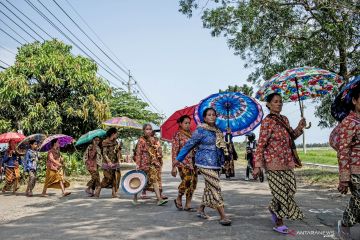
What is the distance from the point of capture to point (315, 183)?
13047 mm

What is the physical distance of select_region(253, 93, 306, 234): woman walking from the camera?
17.5 ft

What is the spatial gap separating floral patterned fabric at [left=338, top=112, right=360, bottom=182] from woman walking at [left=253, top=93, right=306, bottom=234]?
1.10m

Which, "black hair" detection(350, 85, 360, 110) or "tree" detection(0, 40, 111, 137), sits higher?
"tree" detection(0, 40, 111, 137)

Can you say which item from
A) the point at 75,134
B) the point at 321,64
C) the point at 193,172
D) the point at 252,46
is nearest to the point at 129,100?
the point at 75,134

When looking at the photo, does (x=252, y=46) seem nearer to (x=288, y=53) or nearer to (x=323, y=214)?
(x=288, y=53)

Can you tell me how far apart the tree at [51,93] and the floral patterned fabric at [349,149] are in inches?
588

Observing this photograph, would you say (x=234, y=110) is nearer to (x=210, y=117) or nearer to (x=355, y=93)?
(x=210, y=117)

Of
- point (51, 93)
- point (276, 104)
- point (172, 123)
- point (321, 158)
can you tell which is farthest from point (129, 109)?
point (276, 104)

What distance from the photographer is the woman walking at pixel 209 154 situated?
615 cm

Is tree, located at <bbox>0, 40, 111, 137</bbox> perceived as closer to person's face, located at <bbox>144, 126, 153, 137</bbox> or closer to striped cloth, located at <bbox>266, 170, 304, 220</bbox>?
person's face, located at <bbox>144, 126, 153, 137</bbox>

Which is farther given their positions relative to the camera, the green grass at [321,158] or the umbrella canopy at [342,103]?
the green grass at [321,158]

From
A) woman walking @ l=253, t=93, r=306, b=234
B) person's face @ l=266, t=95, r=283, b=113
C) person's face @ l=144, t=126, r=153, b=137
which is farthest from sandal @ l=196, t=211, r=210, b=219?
person's face @ l=144, t=126, r=153, b=137

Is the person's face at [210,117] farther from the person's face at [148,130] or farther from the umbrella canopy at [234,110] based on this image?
the person's face at [148,130]

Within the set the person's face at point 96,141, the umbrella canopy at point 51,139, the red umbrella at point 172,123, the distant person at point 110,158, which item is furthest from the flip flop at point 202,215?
the umbrella canopy at point 51,139
